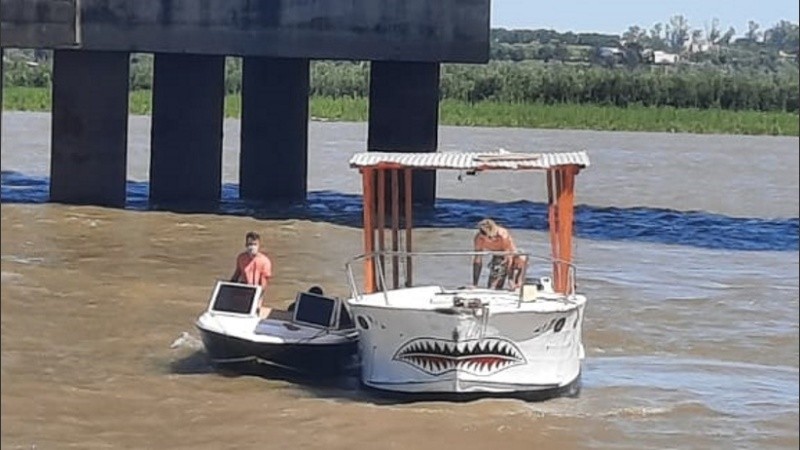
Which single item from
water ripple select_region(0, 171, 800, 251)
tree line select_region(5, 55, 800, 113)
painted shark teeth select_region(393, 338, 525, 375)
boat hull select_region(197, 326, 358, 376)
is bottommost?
water ripple select_region(0, 171, 800, 251)

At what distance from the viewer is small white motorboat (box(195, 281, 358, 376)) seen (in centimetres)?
1473

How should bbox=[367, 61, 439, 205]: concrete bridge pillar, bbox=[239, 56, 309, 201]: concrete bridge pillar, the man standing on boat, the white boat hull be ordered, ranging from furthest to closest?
bbox=[239, 56, 309, 201]: concrete bridge pillar
bbox=[367, 61, 439, 205]: concrete bridge pillar
the man standing on boat
the white boat hull

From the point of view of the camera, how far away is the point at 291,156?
1409 inches

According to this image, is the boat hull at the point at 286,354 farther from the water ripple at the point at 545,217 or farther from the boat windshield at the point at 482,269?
the water ripple at the point at 545,217

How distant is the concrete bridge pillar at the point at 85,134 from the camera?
31.9 meters

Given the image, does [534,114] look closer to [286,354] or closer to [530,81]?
[530,81]

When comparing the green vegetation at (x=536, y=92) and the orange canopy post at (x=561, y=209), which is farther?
the green vegetation at (x=536, y=92)

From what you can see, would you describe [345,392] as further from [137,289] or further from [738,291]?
[738,291]

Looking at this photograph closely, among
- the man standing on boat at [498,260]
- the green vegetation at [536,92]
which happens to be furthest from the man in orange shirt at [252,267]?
the green vegetation at [536,92]

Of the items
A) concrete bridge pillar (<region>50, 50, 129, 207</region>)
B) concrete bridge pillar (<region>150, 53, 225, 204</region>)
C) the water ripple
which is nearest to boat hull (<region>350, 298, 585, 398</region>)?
the water ripple

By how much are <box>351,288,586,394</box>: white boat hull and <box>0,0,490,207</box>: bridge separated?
59.8 ft

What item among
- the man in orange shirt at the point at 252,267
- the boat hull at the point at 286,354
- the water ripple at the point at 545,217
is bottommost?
the water ripple at the point at 545,217

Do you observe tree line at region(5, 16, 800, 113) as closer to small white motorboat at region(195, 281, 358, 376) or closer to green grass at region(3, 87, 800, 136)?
green grass at region(3, 87, 800, 136)

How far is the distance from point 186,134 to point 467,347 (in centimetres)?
2140
